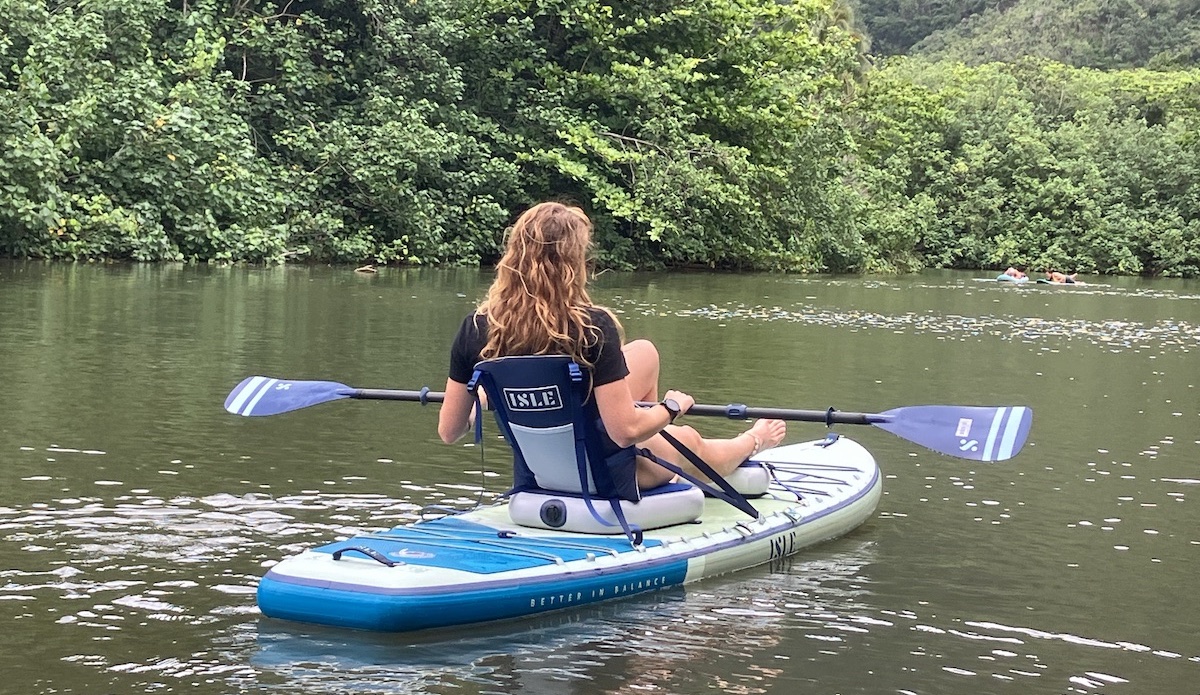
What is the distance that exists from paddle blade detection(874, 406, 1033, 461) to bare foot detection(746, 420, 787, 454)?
616 mm

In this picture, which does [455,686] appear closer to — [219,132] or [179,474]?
[179,474]

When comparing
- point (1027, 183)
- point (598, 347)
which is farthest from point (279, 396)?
point (1027, 183)

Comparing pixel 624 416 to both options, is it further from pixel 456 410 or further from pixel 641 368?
pixel 456 410

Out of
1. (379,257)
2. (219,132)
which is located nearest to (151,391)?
(219,132)

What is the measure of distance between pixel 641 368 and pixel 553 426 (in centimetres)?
54

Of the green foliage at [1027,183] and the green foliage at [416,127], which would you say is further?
the green foliage at [1027,183]

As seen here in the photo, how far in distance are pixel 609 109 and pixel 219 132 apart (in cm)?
882

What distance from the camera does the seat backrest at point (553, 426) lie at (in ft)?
17.4

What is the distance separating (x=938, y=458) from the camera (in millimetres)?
8945

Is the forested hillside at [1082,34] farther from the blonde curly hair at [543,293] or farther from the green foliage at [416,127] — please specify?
the blonde curly hair at [543,293]

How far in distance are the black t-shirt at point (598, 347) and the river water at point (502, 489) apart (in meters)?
0.83

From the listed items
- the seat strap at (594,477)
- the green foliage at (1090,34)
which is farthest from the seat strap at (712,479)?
the green foliage at (1090,34)

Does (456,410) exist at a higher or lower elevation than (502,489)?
higher

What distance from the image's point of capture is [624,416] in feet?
17.4
